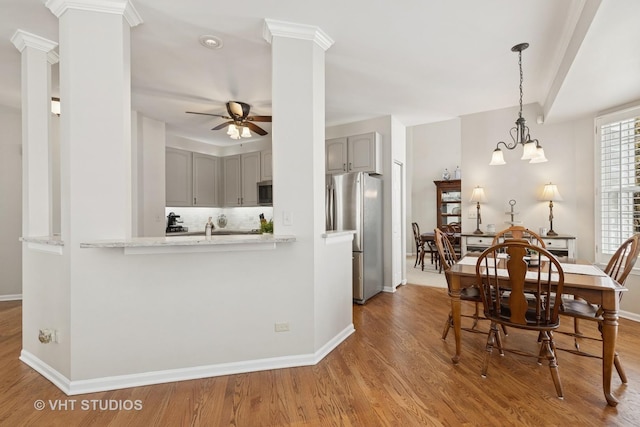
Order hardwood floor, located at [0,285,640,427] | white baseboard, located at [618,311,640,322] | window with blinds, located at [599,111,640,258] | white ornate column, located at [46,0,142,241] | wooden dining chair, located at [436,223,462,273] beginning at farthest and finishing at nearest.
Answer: wooden dining chair, located at [436,223,462,273], window with blinds, located at [599,111,640,258], white baseboard, located at [618,311,640,322], white ornate column, located at [46,0,142,241], hardwood floor, located at [0,285,640,427]

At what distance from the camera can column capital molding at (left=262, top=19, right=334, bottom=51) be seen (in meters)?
2.43

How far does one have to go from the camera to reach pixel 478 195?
4.71 m

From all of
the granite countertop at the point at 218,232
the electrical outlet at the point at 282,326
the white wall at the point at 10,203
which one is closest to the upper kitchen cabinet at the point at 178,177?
the granite countertop at the point at 218,232

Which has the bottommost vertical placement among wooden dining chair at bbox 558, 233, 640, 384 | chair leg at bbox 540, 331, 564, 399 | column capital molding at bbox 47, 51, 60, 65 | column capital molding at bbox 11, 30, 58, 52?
chair leg at bbox 540, 331, 564, 399

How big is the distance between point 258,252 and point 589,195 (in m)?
4.27

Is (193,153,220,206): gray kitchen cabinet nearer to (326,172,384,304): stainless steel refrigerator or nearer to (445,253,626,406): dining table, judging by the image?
(326,172,384,304): stainless steel refrigerator

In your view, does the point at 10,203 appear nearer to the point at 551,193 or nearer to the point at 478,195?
the point at 478,195

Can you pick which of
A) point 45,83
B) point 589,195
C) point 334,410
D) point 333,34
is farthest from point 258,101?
point 589,195

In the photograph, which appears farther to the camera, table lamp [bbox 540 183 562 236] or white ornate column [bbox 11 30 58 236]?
table lamp [bbox 540 183 562 236]

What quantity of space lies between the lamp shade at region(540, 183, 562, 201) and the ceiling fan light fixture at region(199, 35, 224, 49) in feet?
Result: 14.2

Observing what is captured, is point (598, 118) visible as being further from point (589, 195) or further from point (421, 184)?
point (421, 184)

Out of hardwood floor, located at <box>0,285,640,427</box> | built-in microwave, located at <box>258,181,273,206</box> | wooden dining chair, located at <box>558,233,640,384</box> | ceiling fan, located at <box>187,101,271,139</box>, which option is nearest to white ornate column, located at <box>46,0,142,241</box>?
hardwood floor, located at <box>0,285,640,427</box>

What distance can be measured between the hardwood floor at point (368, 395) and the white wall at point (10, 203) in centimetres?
195

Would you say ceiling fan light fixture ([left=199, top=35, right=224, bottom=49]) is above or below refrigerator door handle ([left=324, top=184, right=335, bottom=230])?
above
